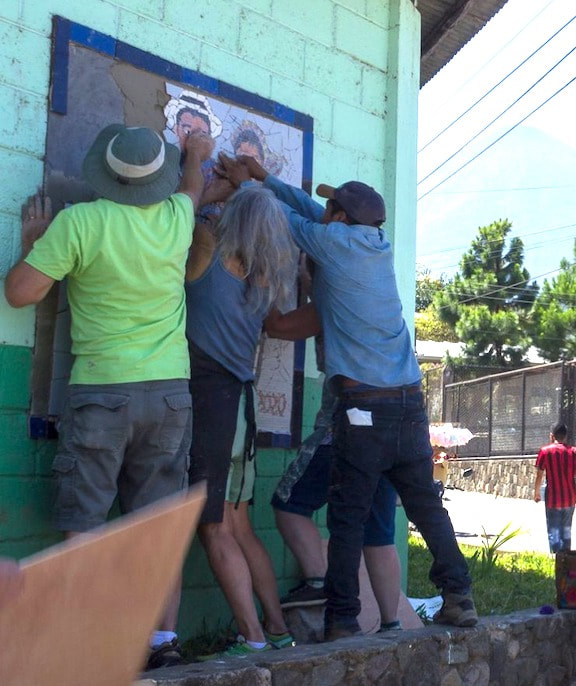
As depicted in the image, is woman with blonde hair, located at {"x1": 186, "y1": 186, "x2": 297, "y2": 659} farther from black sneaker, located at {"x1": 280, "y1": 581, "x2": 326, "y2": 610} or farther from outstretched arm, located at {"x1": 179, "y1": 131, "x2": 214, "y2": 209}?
black sneaker, located at {"x1": 280, "y1": 581, "x2": 326, "y2": 610}

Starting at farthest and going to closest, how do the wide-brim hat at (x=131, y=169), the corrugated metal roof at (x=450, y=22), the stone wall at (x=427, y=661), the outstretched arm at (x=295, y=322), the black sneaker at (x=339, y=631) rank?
1. the corrugated metal roof at (x=450, y=22)
2. the outstretched arm at (x=295, y=322)
3. the black sneaker at (x=339, y=631)
4. the wide-brim hat at (x=131, y=169)
5. the stone wall at (x=427, y=661)

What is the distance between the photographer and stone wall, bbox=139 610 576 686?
3525mm

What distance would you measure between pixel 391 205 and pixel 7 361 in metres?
2.63

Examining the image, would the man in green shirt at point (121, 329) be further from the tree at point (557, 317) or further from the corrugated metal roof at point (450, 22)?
the tree at point (557, 317)

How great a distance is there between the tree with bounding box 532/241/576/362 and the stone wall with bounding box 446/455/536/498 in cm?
1056

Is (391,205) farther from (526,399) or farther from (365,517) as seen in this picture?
(526,399)

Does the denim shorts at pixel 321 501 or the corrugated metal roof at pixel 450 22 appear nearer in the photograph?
the denim shorts at pixel 321 501

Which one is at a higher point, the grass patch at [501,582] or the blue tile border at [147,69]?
the blue tile border at [147,69]

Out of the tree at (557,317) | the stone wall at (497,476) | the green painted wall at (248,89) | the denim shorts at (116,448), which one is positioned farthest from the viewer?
the tree at (557,317)

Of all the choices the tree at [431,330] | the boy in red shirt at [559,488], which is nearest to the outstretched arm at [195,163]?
the boy in red shirt at [559,488]

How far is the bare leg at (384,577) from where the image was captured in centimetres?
475

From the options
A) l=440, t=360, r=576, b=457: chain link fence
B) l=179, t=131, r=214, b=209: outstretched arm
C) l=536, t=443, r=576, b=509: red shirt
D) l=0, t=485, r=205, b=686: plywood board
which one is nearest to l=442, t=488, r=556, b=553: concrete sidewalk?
l=536, t=443, r=576, b=509: red shirt

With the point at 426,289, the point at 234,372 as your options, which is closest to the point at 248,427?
the point at 234,372

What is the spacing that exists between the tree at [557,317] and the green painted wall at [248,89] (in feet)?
89.8
